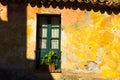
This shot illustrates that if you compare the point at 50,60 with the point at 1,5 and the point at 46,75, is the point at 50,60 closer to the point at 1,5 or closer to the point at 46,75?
the point at 46,75

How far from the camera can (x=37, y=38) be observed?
48.3 feet

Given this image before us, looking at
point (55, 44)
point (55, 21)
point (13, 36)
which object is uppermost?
point (55, 21)

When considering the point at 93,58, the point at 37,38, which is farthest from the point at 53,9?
the point at 93,58

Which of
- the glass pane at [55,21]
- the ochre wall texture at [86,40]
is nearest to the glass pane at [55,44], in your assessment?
the ochre wall texture at [86,40]

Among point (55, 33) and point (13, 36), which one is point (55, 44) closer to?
point (55, 33)

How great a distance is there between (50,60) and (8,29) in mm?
1900

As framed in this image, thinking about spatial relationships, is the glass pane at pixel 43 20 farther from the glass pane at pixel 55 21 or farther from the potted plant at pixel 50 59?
the potted plant at pixel 50 59

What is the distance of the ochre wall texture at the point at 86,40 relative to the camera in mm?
14438

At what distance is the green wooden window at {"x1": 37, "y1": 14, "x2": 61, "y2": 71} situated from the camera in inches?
582

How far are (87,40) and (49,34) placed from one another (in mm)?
1453

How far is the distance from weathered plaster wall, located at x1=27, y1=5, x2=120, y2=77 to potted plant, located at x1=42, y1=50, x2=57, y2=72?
1.26ft

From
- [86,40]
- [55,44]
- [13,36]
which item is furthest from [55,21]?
[13,36]

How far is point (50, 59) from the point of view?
1452 cm

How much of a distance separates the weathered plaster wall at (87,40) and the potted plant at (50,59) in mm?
385
